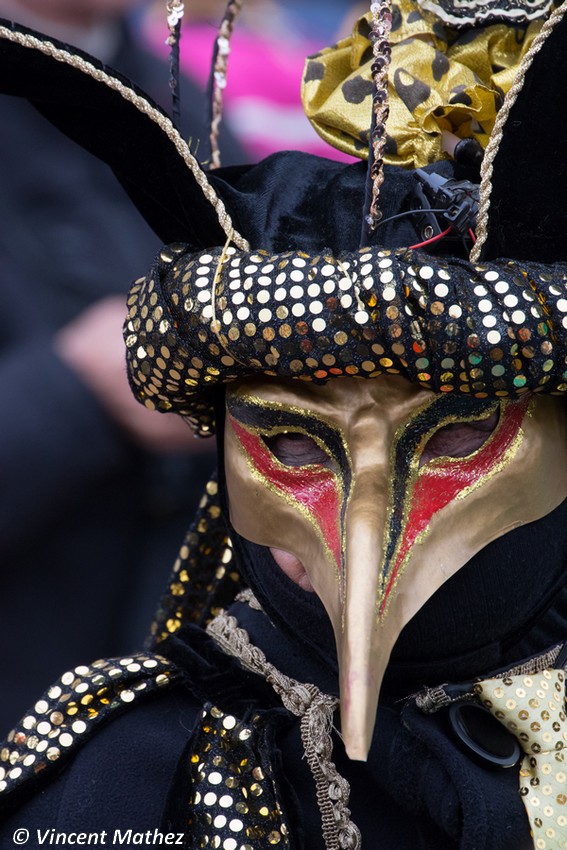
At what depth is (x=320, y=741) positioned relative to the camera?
64.7 inches

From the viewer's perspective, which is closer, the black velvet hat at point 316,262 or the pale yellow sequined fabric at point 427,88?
the black velvet hat at point 316,262

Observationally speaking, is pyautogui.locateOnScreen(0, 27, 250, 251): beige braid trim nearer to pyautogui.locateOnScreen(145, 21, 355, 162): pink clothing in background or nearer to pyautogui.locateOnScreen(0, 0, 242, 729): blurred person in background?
pyautogui.locateOnScreen(0, 0, 242, 729): blurred person in background

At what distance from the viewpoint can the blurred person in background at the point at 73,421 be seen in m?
2.45

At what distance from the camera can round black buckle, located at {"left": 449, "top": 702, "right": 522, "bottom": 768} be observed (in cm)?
160

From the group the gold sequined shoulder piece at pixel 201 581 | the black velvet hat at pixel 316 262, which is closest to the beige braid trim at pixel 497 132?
the black velvet hat at pixel 316 262

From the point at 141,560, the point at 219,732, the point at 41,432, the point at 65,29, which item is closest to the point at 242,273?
the point at 219,732

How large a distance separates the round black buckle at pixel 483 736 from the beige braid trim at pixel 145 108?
662mm

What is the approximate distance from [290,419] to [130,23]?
81.1 inches

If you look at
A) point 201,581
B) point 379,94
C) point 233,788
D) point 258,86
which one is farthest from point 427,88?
point 258,86

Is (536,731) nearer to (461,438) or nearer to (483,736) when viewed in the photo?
(483,736)

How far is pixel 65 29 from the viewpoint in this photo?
304 centimetres

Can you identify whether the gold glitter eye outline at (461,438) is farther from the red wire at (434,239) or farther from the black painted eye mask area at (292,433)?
the red wire at (434,239)

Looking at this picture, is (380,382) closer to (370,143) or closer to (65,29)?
(370,143)

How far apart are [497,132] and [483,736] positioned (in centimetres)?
76
